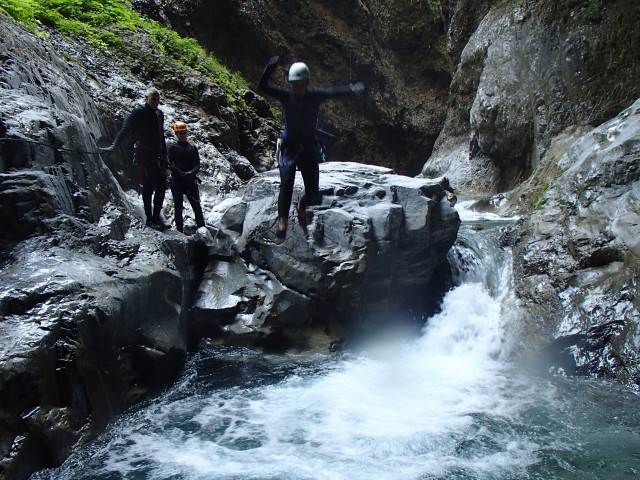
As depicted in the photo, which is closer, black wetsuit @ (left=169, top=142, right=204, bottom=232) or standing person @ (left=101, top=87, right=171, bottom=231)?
standing person @ (left=101, top=87, right=171, bottom=231)

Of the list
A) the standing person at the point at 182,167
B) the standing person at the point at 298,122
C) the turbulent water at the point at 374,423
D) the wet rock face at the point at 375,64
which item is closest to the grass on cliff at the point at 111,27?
the standing person at the point at 182,167

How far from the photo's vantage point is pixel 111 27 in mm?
12500

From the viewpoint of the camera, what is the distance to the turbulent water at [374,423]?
163 inches

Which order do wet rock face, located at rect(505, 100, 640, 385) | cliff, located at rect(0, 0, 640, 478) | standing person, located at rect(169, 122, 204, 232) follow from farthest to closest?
standing person, located at rect(169, 122, 204, 232) → wet rock face, located at rect(505, 100, 640, 385) → cliff, located at rect(0, 0, 640, 478)

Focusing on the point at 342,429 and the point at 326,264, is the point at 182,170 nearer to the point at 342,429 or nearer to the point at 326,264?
the point at 326,264

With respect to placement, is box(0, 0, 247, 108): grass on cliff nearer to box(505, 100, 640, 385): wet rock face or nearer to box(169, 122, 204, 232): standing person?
box(169, 122, 204, 232): standing person

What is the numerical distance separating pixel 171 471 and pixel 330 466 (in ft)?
4.42

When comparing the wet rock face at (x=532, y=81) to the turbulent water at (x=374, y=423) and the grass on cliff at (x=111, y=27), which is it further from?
the grass on cliff at (x=111, y=27)

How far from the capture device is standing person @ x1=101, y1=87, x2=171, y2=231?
6320 millimetres

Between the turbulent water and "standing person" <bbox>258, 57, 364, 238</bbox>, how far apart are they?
205cm

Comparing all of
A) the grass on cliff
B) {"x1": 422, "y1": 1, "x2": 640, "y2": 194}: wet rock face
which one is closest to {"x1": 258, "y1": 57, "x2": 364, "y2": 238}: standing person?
the grass on cliff

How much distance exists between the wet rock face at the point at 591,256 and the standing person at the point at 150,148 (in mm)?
5621

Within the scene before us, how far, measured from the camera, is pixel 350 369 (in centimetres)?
648

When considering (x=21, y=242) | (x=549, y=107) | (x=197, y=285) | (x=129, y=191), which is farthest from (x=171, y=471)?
(x=549, y=107)
